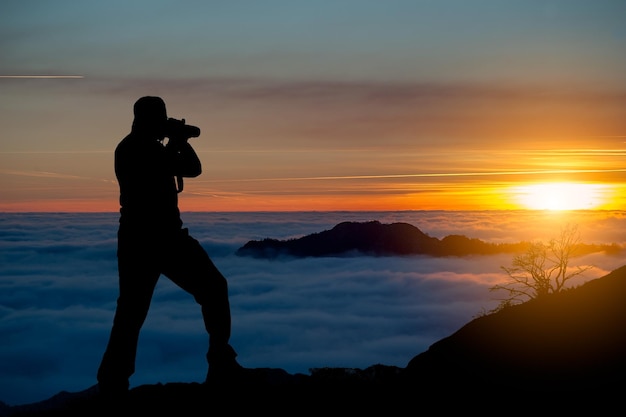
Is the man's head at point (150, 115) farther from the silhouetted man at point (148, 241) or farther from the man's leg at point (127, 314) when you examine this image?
the man's leg at point (127, 314)

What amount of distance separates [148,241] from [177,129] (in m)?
1.18

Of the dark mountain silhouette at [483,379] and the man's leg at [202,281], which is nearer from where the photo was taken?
the man's leg at [202,281]

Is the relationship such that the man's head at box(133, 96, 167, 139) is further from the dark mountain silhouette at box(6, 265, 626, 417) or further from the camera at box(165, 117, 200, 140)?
the dark mountain silhouette at box(6, 265, 626, 417)

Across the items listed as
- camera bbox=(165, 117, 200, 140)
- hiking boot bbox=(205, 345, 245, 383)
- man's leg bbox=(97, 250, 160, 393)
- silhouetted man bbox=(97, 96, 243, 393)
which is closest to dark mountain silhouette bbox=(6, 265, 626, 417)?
hiking boot bbox=(205, 345, 245, 383)

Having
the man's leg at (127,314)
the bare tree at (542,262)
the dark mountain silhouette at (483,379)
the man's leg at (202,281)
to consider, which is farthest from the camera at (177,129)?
the bare tree at (542,262)

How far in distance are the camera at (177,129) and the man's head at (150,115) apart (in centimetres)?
6

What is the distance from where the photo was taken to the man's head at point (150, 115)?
7.31 meters

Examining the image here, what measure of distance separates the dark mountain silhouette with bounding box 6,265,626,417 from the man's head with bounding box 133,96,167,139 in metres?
2.78

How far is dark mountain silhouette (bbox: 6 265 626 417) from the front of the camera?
7984mm

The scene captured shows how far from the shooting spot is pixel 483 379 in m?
8.69

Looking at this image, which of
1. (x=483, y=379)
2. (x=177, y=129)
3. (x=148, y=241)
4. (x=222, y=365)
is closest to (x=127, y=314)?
(x=148, y=241)

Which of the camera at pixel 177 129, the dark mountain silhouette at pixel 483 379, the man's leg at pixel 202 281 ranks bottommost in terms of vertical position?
the dark mountain silhouette at pixel 483 379

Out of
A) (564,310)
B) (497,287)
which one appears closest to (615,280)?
(564,310)

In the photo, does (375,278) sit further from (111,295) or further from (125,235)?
(125,235)
